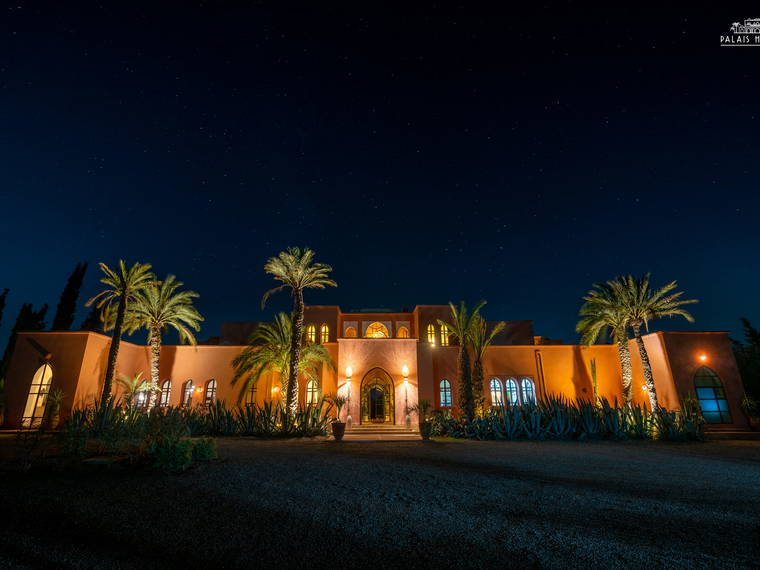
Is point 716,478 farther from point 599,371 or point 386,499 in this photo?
point 599,371

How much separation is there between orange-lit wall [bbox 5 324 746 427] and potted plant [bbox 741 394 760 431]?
25 cm

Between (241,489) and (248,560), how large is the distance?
2488 mm

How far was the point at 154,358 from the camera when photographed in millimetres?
19344

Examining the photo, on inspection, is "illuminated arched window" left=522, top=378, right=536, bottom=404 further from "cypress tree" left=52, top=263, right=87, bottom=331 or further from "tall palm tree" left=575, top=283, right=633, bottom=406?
"cypress tree" left=52, top=263, right=87, bottom=331

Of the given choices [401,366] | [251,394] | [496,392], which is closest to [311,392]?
[251,394]

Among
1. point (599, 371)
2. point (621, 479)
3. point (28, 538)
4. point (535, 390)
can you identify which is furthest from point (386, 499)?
point (599, 371)

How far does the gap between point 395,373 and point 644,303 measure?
1330cm

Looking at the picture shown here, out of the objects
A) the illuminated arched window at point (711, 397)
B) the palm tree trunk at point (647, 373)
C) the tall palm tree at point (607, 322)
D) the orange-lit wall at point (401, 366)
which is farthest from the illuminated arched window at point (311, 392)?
the illuminated arched window at point (711, 397)

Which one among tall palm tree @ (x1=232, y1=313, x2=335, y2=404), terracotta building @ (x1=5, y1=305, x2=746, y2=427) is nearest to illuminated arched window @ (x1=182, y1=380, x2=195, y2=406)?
terracotta building @ (x1=5, y1=305, x2=746, y2=427)

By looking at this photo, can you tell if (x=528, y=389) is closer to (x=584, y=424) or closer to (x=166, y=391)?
(x=584, y=424)

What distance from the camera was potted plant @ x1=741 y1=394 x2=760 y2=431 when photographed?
17.4 metres

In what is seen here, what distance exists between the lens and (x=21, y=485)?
5.29 meters

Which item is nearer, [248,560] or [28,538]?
[248,560]

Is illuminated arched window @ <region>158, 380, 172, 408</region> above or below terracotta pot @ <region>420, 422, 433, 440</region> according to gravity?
above
